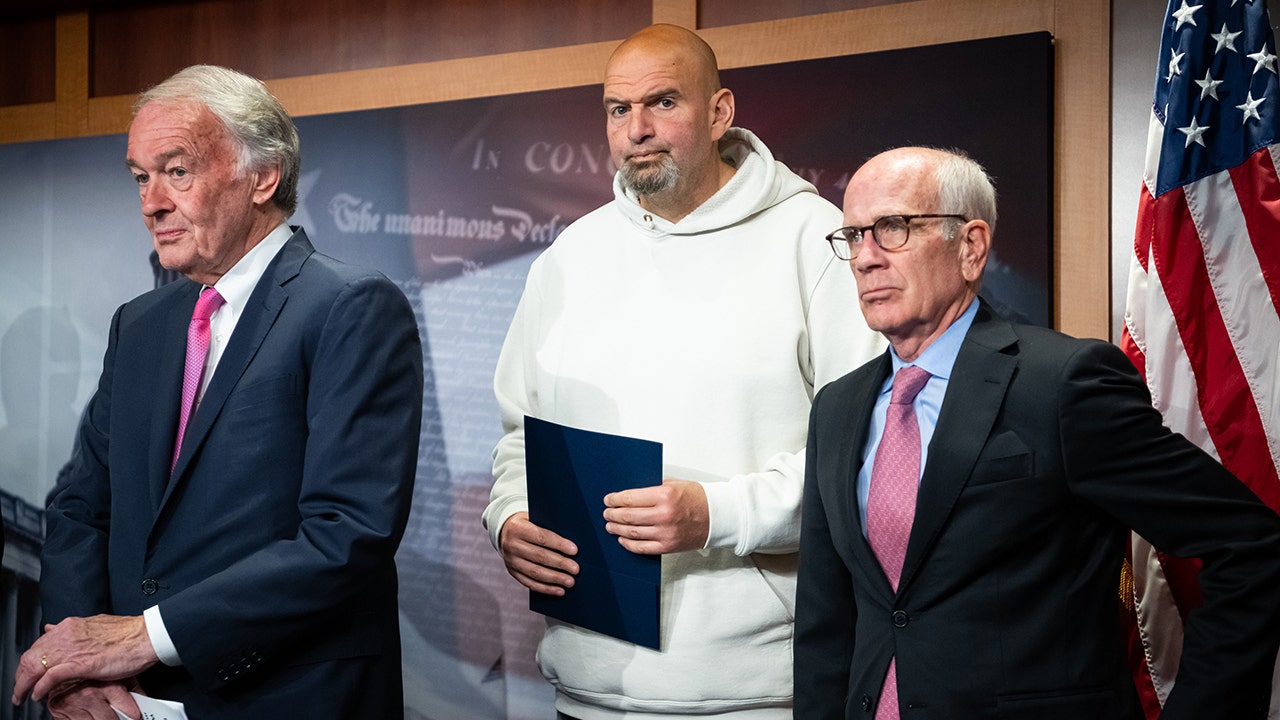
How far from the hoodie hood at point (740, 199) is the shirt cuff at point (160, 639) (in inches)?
44.6

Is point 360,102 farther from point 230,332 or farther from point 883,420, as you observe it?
point 883,420

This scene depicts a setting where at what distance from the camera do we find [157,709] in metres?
1.78

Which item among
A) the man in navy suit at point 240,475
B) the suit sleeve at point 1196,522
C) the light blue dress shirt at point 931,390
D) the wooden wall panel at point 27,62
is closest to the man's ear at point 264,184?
the man in navy suit at point 240,475

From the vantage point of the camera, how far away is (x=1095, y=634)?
1.58 m

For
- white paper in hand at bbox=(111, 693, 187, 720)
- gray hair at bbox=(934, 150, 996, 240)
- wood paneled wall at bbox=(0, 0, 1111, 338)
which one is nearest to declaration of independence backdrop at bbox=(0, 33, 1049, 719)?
wood paneled wall at bbox=(0, 0, 1111, 338)

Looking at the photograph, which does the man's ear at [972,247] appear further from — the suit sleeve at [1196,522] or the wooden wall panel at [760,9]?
the wooden wall panel at [760,9]

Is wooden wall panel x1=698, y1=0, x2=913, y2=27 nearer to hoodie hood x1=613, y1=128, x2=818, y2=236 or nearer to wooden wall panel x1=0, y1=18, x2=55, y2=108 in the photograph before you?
hoodie hood x1=613, y1=128, x2=818, y2=236

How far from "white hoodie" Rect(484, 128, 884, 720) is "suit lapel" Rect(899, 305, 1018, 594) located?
443 mm

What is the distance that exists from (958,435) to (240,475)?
110 cm

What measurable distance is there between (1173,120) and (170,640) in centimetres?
197

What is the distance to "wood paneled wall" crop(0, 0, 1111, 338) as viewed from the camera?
2768 millimetres

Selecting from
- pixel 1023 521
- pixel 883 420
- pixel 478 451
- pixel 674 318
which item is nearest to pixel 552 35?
pixel 478 451

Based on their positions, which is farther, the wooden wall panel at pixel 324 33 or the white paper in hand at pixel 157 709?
the wooden wall panel at pixel 324 33

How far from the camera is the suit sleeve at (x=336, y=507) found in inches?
69.2
